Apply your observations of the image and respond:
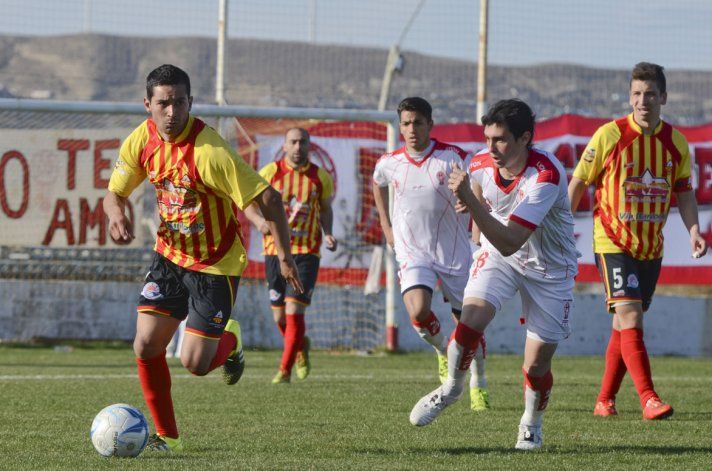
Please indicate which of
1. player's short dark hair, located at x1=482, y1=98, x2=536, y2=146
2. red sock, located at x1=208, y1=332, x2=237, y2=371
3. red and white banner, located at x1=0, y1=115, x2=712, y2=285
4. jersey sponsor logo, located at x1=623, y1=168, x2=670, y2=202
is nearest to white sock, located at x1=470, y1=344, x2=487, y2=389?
jersey sponsor logo, located at x1=623, y1=168, x2=670, y2=202

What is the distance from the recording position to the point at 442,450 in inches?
264

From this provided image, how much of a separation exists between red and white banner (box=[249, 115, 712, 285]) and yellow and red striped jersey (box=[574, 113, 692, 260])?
643cm

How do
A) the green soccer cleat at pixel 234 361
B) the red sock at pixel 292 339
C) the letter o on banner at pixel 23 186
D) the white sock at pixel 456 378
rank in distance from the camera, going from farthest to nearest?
1. the letter o on banner at pixel 23 186
2. the red sock at pixel 292 339
3. the green soccer cleat at pixel 234 361
4. the white sock at pixel 456 378

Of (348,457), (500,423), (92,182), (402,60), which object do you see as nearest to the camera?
(348,457)

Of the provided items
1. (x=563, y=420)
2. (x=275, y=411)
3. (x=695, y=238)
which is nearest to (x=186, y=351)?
(x=275, y=411)

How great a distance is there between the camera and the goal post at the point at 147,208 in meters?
14.6

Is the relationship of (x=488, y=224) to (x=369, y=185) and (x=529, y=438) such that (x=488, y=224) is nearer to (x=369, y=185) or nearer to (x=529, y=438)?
(x=529, y=438)

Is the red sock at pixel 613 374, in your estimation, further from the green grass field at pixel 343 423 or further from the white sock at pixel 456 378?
the white sock at pixel 456 378

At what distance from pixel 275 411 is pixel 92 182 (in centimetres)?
693

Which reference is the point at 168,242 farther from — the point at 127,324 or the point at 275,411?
the point at 127,324

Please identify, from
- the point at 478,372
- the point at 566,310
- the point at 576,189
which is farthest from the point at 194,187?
the point at 478,372

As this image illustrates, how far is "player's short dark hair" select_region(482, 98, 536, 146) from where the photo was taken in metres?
6.41

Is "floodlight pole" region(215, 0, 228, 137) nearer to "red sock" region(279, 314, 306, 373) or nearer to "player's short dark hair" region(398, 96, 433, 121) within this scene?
"red sock" region(279, 314, 306, 373)

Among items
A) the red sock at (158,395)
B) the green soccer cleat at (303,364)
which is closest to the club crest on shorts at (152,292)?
the red sock at (158,395)
